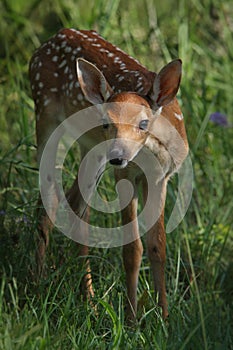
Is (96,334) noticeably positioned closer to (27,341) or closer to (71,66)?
(27,341)

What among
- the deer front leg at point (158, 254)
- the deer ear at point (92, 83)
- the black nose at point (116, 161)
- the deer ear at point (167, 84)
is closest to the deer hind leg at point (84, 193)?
the deer front leg at point (158, 254)

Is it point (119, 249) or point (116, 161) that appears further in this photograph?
point (119, 249)

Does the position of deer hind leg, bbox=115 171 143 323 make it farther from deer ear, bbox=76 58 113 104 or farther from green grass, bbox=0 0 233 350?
deer ear, bbox=76 58 113 104

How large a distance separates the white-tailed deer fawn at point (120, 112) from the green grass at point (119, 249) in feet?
0.39

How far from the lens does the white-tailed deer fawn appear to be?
4.22 m

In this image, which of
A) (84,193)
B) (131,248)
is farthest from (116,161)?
(84,193)

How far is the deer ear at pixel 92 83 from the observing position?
14.4 ft

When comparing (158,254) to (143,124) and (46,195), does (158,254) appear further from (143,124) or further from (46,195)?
(143,124)

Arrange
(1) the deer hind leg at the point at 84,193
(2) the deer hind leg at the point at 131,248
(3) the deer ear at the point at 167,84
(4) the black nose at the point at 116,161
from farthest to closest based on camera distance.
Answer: (1) the deer hind leg at the point at 84,193 → (2) the deer hind leg at the point at 131,248 → (3) the deer ear at the point at 167,84 → (4) the black nose at the point at 116,161

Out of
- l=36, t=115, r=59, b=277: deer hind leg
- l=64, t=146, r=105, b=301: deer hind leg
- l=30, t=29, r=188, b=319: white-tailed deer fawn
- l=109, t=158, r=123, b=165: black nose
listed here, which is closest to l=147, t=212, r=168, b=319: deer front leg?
l=30, t=29, r=188, b=319: white-tailed deer fawn

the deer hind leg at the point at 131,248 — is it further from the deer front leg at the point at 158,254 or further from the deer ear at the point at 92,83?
the deer ear at the point at 92,83

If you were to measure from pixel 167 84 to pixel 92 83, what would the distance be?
1.28ft

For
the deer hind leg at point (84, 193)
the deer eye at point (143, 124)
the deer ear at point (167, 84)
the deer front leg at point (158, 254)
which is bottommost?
the deer front leg at point (158, 254)

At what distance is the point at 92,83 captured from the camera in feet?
14.6
